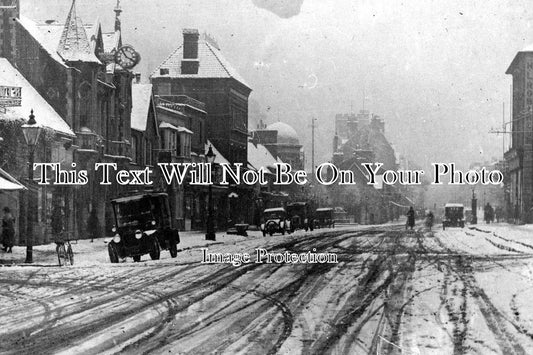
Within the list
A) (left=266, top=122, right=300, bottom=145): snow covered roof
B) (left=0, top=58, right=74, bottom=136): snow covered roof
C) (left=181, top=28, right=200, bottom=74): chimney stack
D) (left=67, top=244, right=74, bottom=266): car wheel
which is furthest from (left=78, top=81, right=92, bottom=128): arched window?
(left=67, top=244, right=74, bottom=266): car wheel

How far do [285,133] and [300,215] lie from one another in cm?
1673

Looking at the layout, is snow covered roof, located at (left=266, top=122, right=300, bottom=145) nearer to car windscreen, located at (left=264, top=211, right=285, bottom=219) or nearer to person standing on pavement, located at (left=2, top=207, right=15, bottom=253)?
person standing on pavement, located at (left=2, top=207, right=15, bottom=253)

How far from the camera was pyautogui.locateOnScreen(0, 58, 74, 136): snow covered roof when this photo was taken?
94.3 feet

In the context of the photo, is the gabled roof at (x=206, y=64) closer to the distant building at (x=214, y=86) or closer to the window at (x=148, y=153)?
the distant building at (x=214, y=86)

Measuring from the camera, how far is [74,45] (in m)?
33.3

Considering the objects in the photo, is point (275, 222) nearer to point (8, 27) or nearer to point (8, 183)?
point (8, 27)

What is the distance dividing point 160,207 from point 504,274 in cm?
1024

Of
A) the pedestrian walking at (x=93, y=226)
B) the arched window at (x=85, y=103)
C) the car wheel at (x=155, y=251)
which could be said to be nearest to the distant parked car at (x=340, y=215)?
the arched window at (x=85, y=103)

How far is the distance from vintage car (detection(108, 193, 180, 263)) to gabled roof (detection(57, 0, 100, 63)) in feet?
40.0

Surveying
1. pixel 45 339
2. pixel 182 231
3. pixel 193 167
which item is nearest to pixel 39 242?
pixel 193 167

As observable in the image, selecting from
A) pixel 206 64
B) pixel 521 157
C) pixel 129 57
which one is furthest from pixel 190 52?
pixel 521 157

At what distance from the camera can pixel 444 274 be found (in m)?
17.8

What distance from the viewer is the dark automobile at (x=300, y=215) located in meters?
39.8

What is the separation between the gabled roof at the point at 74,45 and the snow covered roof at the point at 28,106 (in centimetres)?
215
